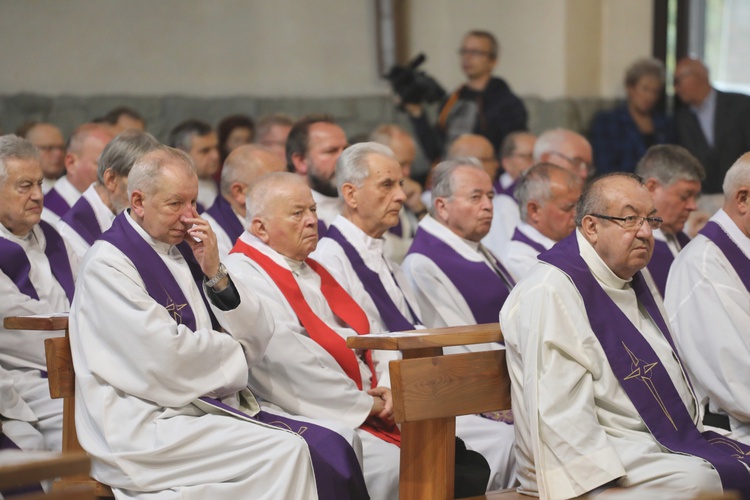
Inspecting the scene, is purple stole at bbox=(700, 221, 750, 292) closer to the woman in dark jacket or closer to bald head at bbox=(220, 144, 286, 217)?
bald head at bbox=(220, 144, 286, 217)

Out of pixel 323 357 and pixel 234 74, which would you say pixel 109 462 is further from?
pixel 234 74

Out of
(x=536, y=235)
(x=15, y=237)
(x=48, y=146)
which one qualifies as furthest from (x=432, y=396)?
(x=48, y=146)

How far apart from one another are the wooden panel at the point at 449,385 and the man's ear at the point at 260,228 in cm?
119

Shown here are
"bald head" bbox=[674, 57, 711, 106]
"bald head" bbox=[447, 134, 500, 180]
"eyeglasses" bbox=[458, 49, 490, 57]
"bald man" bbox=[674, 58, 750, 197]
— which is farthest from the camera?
"bald head" bbox=[674, 57, 711, 106]

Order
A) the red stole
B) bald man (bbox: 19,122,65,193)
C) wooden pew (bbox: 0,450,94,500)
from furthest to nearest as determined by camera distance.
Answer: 1. bald man (bbox: 19,122,65,193)
2. the red stole
3. wooden pew (bbox: 0,450,94,500)

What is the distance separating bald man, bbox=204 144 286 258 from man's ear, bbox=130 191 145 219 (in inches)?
69.7

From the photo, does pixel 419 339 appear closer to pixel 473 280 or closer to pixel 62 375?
pixel 62 375

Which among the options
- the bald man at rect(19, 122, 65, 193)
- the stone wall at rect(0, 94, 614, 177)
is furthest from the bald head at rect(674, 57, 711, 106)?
the bald man at rect(19, 122, 65, 193)

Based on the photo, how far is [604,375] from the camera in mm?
4203

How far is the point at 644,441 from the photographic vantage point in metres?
4.12

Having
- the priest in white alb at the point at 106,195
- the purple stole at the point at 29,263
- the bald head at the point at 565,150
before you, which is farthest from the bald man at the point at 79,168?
the bald head at the point at 565,150

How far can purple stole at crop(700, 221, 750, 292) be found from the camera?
194 inches

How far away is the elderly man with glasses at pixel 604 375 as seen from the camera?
13.0ft

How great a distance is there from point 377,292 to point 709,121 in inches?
206
